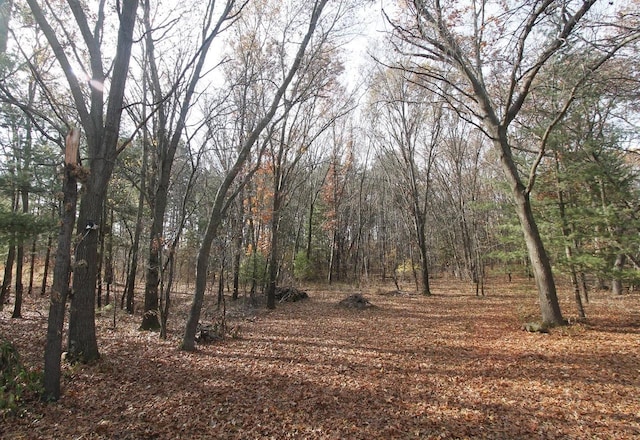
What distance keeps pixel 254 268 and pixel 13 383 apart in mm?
8954

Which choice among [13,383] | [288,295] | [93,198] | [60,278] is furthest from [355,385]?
[288,295]

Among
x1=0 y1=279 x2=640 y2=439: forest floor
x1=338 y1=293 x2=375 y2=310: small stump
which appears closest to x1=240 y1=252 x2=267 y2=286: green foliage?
x1=338 y1=293 x2=375 y2=310: small stump

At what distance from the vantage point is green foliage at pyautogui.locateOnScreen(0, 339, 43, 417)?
3195 millimetres

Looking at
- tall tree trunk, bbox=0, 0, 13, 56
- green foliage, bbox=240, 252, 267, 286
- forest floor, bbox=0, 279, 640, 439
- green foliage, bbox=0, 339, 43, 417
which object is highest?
tall tree trunk, bbox=0, 0, 13, 56

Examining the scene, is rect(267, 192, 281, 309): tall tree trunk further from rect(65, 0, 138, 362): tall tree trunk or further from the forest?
rect(65, 0, 138, 362): tall tree trunk

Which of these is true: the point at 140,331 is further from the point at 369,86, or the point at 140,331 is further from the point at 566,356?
the point at 369,86

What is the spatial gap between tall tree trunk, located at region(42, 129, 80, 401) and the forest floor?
0.29 metres

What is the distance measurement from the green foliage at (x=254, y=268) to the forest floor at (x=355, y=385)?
4.83 m

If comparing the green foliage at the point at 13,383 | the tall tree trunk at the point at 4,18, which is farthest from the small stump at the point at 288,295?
the tall tree trunk at the point at 4,18

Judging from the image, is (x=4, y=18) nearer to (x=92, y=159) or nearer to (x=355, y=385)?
(x=92, y=159)

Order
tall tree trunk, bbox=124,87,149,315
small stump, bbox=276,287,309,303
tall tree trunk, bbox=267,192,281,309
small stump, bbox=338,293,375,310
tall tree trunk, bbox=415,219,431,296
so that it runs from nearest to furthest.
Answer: tall tree trunk, bbox=124,87,149,315 < small stump, bbox=338,293,375,310 < tall tree trunk, bbox=267,192,281,309 < small stump, bbox=276,287,309,303 < tall tree trunk, bbox=415,219,431,296

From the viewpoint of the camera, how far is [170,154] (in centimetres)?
725

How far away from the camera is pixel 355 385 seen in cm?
420

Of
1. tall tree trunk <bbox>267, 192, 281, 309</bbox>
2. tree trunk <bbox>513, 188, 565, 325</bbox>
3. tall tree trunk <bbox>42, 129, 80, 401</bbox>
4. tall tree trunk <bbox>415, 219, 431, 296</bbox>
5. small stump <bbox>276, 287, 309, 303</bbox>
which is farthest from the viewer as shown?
tall tree trunk <bbox>415, 219, 431, 296</bbox>
